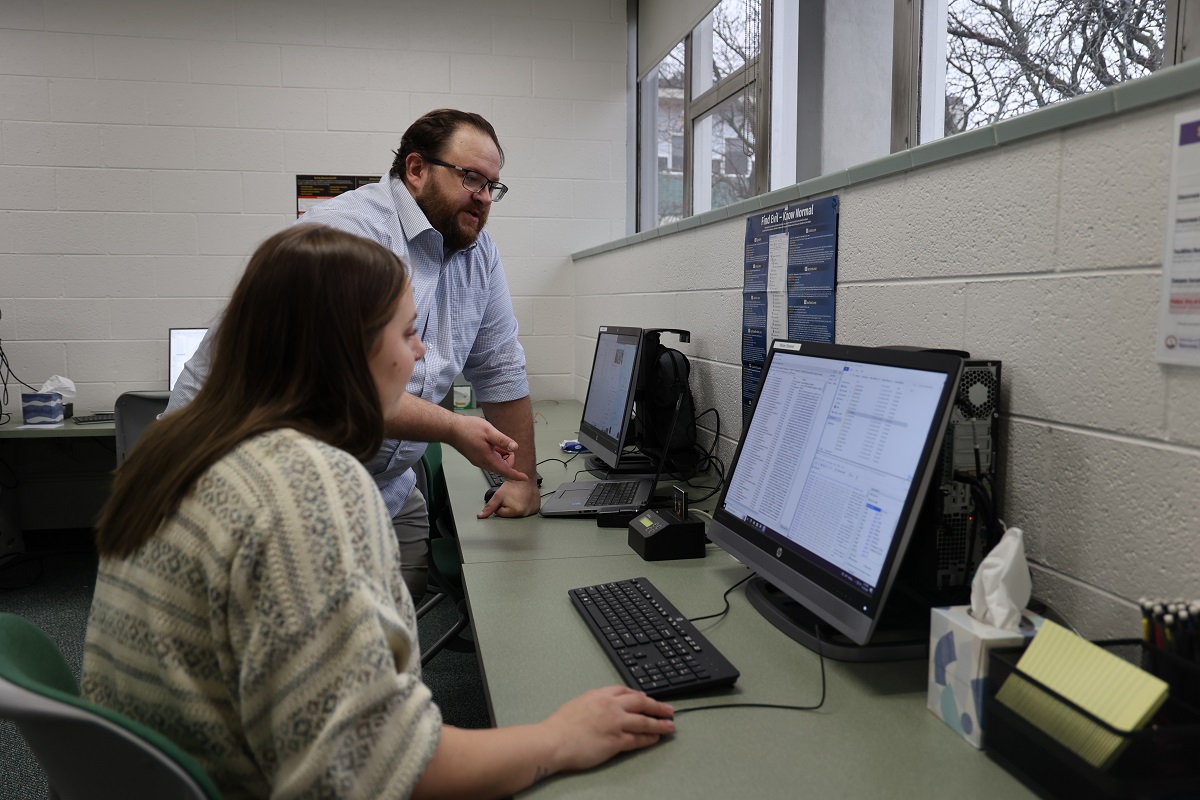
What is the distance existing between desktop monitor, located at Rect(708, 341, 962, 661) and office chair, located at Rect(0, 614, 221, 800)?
0.74 meters

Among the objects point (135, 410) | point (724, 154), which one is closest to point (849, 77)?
point (724, 154)

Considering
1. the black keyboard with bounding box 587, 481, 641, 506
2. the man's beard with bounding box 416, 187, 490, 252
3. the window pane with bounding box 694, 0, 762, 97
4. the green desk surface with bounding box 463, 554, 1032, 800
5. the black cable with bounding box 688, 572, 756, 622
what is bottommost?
the green desk surface with bounding box 463, 554, 1032, 800

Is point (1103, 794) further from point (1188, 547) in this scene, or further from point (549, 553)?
point (549, 553)

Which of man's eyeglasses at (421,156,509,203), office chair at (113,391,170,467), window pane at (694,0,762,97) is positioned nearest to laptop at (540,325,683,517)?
man's eyeglasses at (421,156,509,203)

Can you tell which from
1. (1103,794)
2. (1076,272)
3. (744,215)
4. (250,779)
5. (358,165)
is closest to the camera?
(1103,794)

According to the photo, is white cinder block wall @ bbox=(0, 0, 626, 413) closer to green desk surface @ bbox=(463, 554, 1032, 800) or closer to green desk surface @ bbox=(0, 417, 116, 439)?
green desk surface @ bbox=(0, 417, 116, 439)

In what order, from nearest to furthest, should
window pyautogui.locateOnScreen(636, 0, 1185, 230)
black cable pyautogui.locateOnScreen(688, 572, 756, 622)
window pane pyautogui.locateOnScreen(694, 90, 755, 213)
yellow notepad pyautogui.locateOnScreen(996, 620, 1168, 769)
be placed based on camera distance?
yellow notepad pyautogui.locateOnScreen(996, 620, 1168, 769), black cable pyautogui.locateOnScreen(688, 572, 756, 622), window pyautogui.locateOnScreen(636, 0, 1185, 230), window pane pyautogui.locateOnScreen(694, 90, 755, 213)

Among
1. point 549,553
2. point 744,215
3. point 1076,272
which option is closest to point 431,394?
point 549,553

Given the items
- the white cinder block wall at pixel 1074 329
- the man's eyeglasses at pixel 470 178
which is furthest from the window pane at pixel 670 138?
the white cinder block wall at pixel 1074 329

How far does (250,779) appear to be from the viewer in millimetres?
838

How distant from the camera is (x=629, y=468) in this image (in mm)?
2277

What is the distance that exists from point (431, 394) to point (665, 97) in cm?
254

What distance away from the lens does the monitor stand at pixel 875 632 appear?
1.09 meters

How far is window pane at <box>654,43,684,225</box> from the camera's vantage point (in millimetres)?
3913
